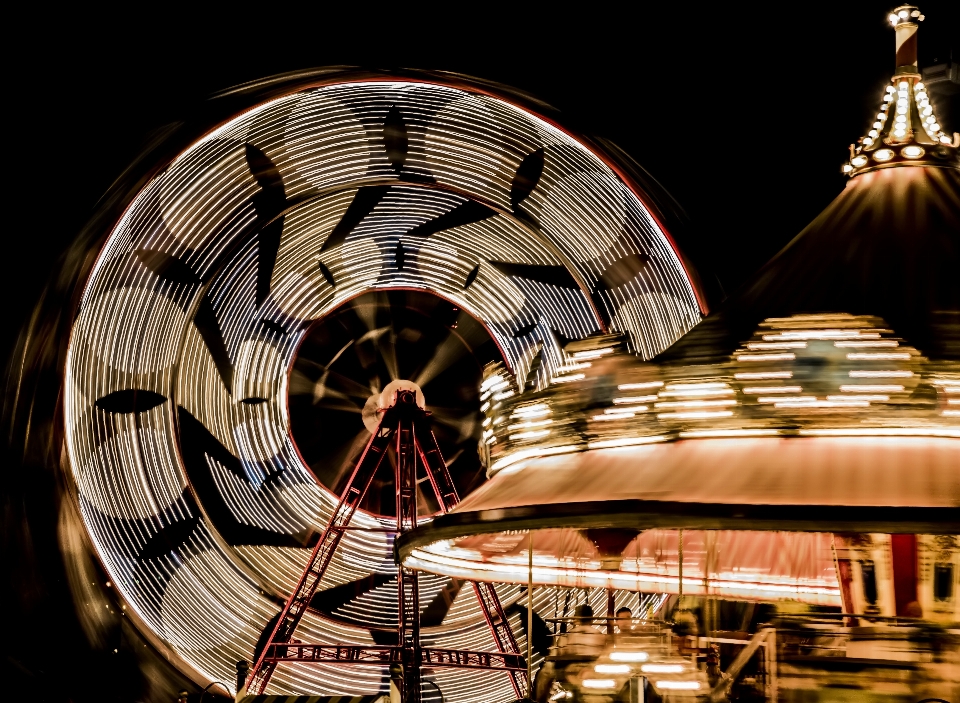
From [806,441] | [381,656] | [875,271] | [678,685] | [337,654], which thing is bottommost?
[381,656]

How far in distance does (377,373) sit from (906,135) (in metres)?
7.29

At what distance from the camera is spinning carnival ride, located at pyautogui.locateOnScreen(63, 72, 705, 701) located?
1178 cm

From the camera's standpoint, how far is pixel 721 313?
6.78 metres

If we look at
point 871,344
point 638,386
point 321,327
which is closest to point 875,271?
point 871,344

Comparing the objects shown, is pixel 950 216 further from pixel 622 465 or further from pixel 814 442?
pixel 622 465

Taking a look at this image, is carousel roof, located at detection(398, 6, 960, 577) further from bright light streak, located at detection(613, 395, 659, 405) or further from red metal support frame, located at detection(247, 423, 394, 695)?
red metal support frame, located at detection(247, 423, 394, 695)

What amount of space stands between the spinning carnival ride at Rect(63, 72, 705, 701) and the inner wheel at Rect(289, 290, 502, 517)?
23 millimetres

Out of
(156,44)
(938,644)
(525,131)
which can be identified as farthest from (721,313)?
(156,44)

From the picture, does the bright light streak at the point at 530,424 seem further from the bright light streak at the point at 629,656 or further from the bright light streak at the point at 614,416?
the bright light streak at the point at 629,656

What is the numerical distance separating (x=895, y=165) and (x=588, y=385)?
204cm

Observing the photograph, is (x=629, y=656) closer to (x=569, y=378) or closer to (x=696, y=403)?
(x=696, y=403)

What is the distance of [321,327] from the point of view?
531 inches

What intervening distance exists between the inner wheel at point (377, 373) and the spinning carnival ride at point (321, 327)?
0.9 inches

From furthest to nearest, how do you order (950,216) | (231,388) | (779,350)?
(231,388)
(950,216)
(779,350)
